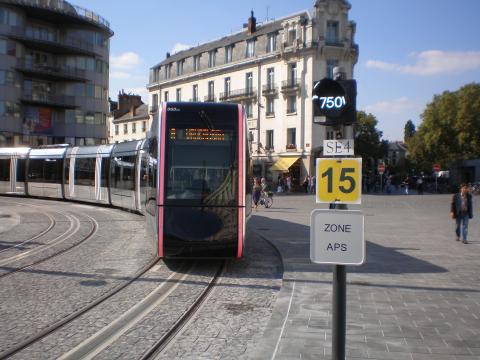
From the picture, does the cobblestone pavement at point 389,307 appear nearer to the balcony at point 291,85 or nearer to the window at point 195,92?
the balcony at point 291,85

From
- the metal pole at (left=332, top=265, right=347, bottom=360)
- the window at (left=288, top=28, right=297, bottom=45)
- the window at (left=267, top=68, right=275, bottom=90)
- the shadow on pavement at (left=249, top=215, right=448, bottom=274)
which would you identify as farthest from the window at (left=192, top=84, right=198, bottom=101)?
the metal pole at (left=332, top=265, right=347, bottom=360)

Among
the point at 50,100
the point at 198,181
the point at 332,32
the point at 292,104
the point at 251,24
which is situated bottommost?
the point at 198,181

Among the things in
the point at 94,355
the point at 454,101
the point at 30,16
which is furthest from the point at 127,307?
the point at 454,101

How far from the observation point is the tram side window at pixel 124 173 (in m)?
19.5

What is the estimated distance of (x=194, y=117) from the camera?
389 inches

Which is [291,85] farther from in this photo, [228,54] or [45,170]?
[45,170]

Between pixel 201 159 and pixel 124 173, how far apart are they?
37.4ft

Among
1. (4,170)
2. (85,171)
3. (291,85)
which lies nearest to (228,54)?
(291,85)

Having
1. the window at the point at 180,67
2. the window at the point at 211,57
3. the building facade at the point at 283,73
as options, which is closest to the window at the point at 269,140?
the building facade at the point at 283,73

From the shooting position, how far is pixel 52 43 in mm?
50031

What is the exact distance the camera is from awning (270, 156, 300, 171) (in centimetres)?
5025

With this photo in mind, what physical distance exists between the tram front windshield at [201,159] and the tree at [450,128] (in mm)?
53775

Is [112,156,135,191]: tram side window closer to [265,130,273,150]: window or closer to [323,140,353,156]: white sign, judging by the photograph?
[323,140,353,156]: white sign

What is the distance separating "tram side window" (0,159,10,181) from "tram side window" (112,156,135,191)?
11332mm
